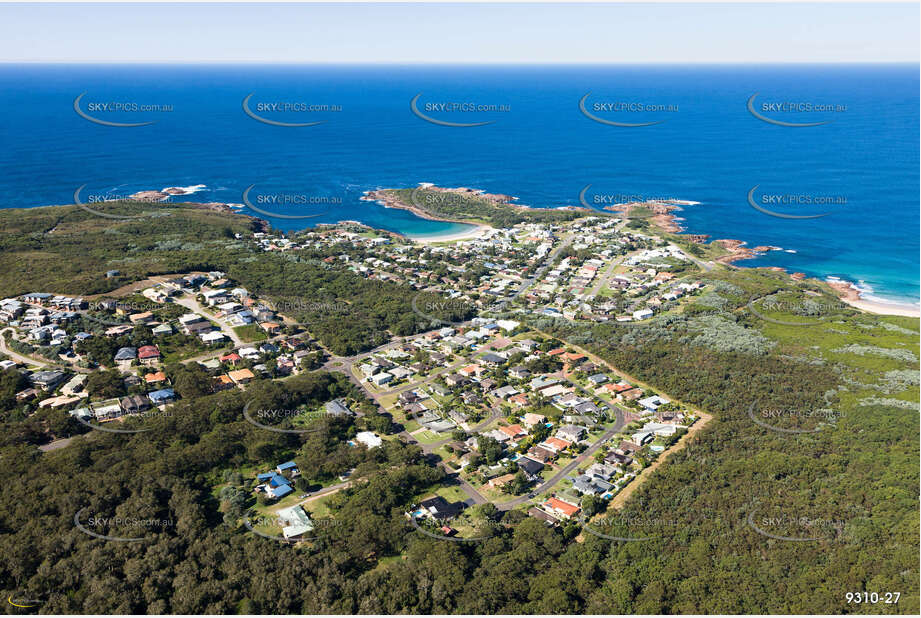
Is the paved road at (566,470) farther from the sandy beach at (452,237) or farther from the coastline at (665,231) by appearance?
the sandy beach at (452,237)

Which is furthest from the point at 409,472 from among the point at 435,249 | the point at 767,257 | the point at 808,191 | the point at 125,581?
the point at 808,191

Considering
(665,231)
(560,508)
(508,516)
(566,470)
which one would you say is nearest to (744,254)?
(665,231)

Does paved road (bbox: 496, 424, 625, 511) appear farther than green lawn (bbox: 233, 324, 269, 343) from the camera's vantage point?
No

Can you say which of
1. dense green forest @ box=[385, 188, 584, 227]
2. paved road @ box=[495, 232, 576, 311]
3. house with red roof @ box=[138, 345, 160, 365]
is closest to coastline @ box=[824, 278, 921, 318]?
paved road @ box=[495, 232, 576, 311]

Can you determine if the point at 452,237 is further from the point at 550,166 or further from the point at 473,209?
the point at 550,166

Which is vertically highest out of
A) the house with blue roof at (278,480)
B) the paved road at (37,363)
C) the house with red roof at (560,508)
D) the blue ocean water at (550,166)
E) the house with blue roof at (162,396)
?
the blue ocean water at (550,166)

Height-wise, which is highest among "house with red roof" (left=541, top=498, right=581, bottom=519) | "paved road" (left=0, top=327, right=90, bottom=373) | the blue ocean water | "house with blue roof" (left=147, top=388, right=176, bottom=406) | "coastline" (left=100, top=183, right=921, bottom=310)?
the blue ocean water

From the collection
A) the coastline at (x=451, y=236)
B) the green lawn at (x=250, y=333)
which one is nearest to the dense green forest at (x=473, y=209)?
the coastline at (x=451, y=236)

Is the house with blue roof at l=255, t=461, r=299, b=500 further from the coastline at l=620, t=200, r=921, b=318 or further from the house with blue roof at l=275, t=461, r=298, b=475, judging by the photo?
the coastline at l=620, t=200, r=921, b=318

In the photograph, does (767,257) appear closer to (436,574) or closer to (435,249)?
(435,249)
